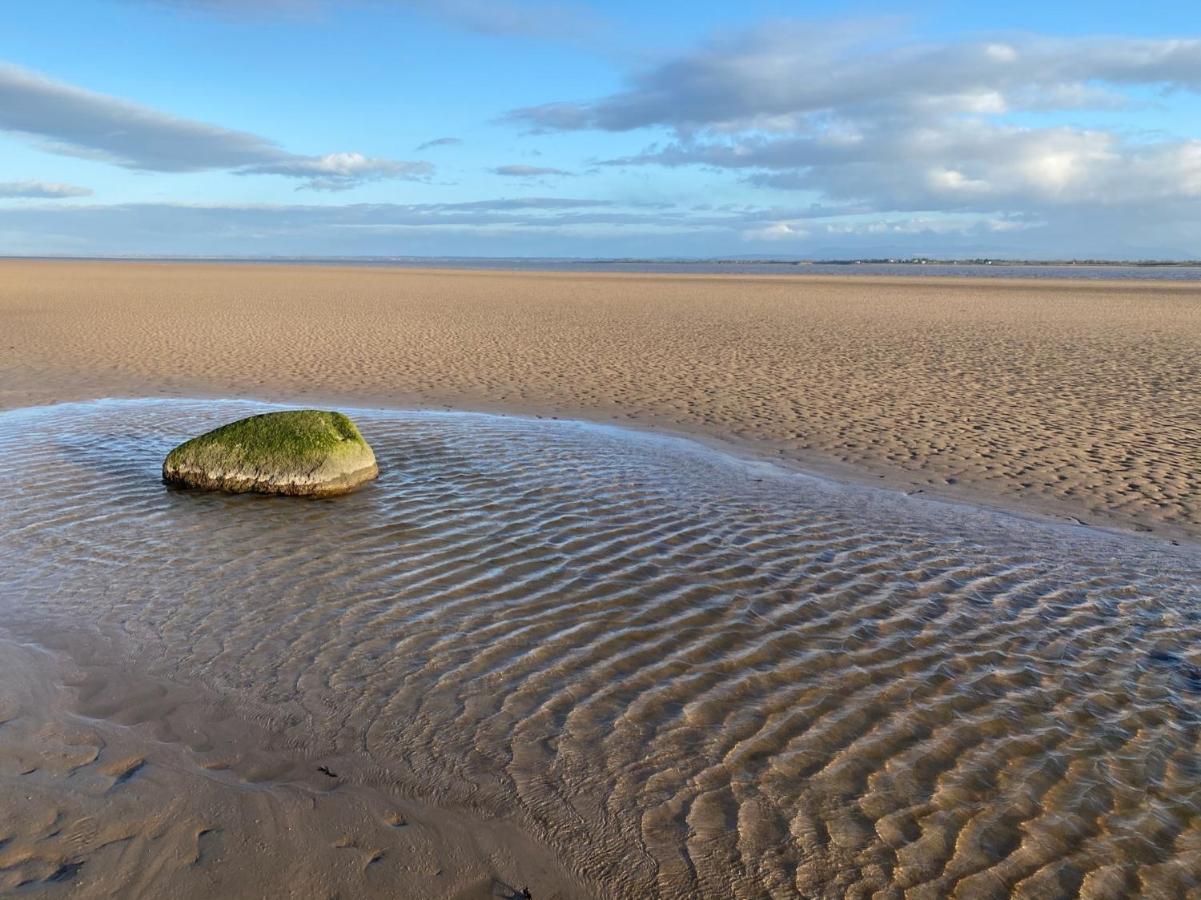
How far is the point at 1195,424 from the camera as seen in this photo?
12508mm

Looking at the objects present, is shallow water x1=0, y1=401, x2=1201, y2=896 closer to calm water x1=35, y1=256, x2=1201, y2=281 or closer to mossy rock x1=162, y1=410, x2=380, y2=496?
mossy rock x1=162, y1=410, x2=380, y2=496

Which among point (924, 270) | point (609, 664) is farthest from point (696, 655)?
point (924, 270)

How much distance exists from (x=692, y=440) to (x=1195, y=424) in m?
7.29

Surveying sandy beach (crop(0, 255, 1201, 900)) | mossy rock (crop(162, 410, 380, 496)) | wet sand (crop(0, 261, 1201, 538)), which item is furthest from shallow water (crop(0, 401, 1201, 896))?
wet sand (crop(0, 261, 1201, 538))

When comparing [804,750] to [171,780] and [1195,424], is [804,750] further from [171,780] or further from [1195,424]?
[1195,424]

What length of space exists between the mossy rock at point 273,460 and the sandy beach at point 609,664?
0.86ft

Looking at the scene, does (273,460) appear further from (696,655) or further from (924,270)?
(924,270)

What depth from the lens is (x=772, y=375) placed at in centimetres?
1684

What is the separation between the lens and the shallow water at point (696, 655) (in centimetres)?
387

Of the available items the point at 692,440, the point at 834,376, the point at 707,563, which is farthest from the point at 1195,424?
the point at 707,563

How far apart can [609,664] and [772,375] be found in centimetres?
1226

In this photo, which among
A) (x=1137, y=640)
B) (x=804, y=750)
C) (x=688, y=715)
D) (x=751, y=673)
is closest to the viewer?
(x=804, y=750)

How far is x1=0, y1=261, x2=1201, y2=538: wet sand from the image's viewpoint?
34.6 ft

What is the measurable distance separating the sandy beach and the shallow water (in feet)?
0.08
